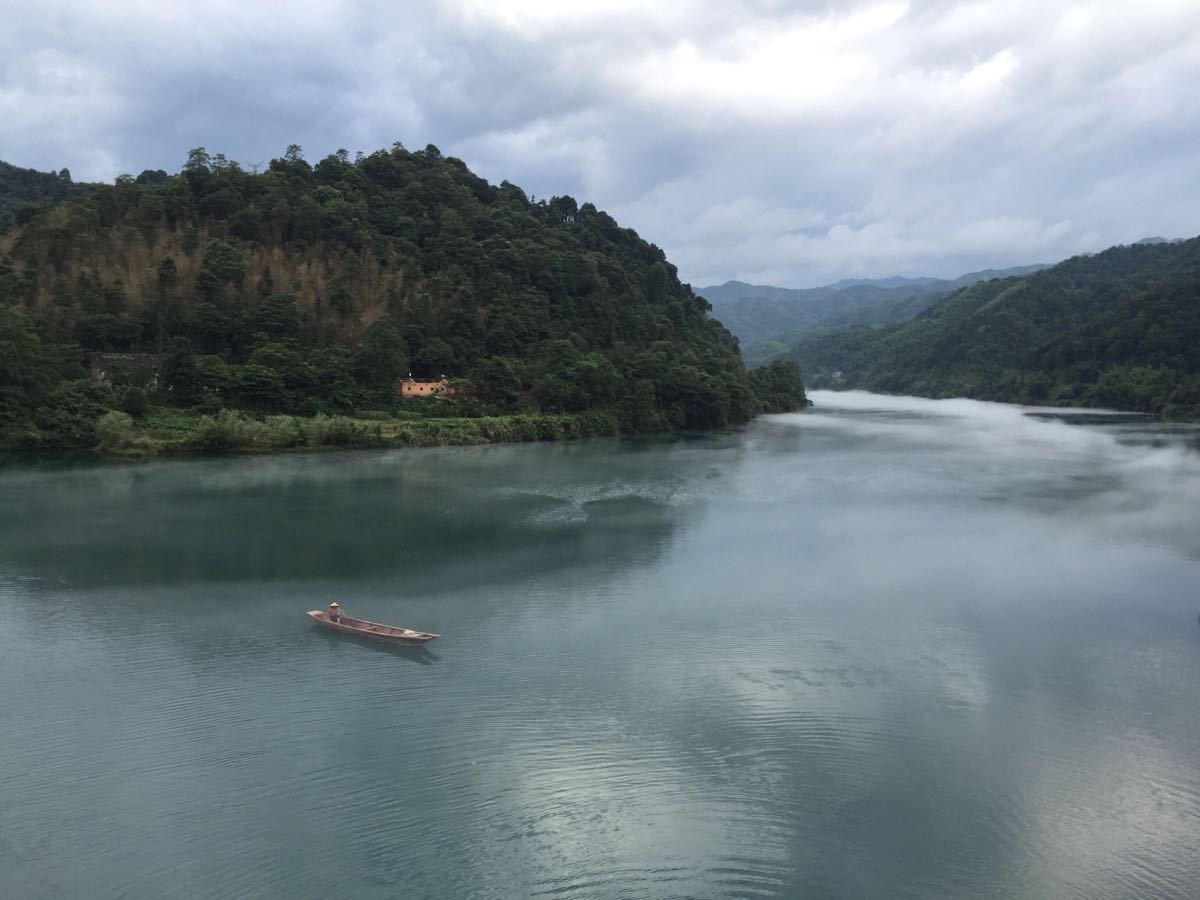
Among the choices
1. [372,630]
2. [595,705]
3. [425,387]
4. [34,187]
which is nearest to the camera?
[595,705]

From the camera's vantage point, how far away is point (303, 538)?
60.2 feet

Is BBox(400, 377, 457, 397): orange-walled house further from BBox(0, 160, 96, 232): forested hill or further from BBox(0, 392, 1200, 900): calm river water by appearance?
BBox(0, 160, 96, 232): forested hill

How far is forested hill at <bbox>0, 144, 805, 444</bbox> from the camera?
34.1m

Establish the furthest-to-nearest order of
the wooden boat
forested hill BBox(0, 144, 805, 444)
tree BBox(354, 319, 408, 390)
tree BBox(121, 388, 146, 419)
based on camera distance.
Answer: tree BBox(354, 319, 408, 390) < forested hill BBox(0, 144, 805, 444) < tree BBox(121, 388, 146, 419) < the wooden boat

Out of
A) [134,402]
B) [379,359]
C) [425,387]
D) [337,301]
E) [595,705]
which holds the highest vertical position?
[337,301]

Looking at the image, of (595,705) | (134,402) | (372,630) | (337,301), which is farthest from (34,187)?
(595,705)

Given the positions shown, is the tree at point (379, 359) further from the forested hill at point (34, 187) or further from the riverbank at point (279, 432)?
the forested hill at point (34, 187)

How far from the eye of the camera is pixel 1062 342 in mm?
72312

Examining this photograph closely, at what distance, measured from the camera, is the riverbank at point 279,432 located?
28750mm

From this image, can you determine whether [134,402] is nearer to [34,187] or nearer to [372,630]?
[372,630]

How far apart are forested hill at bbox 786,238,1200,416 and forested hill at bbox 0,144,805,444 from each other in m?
31.4

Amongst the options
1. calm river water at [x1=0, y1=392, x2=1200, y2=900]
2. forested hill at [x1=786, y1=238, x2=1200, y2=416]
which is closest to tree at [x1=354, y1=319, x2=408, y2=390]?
calm river water at [x1=0, y1=392, x2=1200, y2=900]

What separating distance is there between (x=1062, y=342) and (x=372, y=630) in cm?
7711

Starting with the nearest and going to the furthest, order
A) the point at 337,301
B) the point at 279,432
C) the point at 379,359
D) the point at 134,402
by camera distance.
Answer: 1. the point at 134,402
2. the point at 279,432
3. the point at 379,359
4. the point at 337,301
